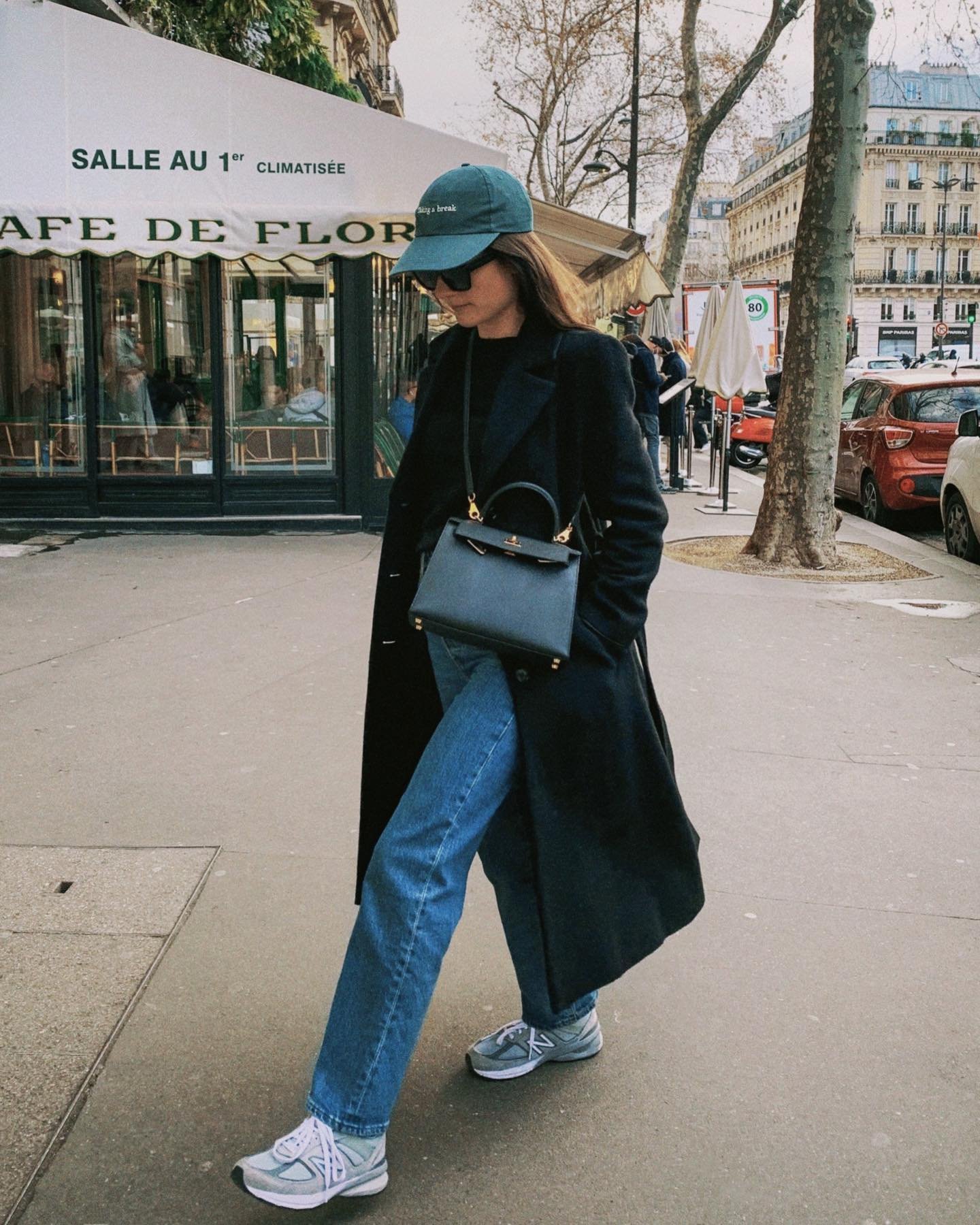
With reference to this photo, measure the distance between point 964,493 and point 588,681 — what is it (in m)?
9.81

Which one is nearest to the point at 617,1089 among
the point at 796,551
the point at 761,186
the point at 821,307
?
the point at 796,551

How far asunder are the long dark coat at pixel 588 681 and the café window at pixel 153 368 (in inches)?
390

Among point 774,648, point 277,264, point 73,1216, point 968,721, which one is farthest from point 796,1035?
point 277,264

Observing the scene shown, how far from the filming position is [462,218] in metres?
2.38

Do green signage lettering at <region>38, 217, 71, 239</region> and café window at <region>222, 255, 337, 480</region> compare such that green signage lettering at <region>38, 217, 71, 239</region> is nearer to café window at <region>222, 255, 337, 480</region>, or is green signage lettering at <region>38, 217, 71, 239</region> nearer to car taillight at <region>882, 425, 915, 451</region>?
café window at <region>222, 255, 337, 480</region>

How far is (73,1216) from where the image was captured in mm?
2293

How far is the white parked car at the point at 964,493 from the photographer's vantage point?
36.3ft

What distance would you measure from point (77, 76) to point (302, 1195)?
10.8 m

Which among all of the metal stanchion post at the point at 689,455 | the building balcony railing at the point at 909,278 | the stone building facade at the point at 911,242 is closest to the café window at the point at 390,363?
the metal stanchion post at the point at 689,455

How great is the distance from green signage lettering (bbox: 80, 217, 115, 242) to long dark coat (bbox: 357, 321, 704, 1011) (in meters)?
9.25

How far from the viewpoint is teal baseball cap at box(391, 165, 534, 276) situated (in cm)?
236

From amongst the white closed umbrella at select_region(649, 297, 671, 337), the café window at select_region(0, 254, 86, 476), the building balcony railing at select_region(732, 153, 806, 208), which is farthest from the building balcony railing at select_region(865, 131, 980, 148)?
the café window at select_region(0, 254, 86, 476)

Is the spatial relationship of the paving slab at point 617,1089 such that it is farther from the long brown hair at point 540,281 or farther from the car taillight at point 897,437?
the car taillight at point 897,437

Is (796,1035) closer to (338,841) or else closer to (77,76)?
(338,841)
